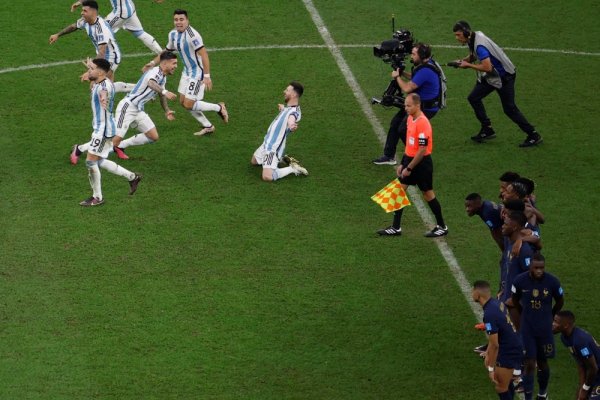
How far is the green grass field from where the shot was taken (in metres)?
15.3

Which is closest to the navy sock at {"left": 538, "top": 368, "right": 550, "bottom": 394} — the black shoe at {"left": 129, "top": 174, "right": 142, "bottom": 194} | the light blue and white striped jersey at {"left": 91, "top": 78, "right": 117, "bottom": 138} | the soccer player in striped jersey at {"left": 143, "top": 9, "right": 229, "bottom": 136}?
the black shoe at {"left": 129, "top": 174, "right": 142, "bottom": 194}

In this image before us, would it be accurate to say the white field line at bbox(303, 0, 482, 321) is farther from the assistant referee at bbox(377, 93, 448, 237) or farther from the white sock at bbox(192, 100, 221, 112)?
the white sock at bbox(192, 100, 221, 112)

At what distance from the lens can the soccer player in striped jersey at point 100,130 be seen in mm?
18906

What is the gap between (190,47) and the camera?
21672 mm

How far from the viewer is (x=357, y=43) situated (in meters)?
A: 25.6

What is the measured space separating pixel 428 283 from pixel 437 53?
875 cm

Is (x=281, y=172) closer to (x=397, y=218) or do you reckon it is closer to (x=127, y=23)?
(x=397, y=218)

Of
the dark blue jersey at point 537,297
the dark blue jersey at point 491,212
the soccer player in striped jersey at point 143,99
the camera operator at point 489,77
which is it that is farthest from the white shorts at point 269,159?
the dark blue jersey at point 537,297

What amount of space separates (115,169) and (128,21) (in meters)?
5.52

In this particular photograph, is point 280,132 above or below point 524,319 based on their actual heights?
below

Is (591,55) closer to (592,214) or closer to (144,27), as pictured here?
(592,214)

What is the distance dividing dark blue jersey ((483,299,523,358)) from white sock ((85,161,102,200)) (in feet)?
24.6

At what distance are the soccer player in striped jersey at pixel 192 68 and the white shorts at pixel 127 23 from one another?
2.46 meters

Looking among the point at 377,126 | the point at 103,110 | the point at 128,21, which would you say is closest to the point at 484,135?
the point at 377,126
